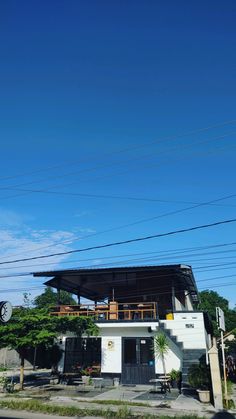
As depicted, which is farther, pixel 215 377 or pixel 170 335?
pixel 170 335

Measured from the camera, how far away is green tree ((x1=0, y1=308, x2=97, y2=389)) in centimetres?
1936

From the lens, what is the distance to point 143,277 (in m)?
28.1

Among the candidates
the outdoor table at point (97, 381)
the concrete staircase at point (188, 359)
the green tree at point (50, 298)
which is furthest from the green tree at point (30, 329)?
the green tree at point (50, 298)

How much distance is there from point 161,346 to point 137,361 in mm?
2350

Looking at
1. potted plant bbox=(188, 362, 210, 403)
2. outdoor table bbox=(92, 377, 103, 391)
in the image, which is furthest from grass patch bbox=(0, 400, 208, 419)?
outdoor table bbox=(92, 377, 103, 391)

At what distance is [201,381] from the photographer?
16328 millimetres

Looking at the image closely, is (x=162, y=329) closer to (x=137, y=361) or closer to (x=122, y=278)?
(x=137, y=361)

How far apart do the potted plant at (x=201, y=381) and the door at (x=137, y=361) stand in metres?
5.58

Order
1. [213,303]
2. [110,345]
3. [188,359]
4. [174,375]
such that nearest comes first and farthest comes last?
[174,375]
[188,359]
[110,345]
[213,303]

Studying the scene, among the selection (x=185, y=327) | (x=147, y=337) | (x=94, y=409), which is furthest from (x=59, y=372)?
(x=94, y=409)

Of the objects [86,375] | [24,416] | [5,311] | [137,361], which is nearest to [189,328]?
[137,361]

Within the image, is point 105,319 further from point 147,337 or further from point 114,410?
point 114,410

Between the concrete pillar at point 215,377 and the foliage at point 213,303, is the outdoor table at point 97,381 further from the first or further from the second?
the foliage at point 213,303

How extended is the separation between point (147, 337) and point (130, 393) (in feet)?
14.8
